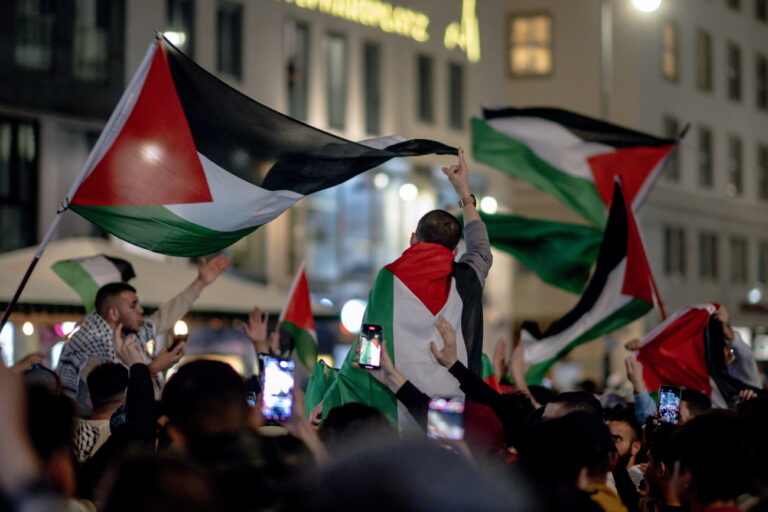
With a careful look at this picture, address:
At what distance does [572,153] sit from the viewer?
1252cm

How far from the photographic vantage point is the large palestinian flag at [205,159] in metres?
8.16

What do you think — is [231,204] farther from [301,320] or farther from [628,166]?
[628,166]

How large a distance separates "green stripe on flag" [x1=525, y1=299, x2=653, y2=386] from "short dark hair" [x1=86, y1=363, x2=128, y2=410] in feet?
15.7

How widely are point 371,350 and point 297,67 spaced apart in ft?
83.9

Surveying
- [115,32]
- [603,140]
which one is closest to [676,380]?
[603,140]

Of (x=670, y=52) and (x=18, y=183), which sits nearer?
(x=18, y=183)

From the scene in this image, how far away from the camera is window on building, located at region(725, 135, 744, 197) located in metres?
47.0

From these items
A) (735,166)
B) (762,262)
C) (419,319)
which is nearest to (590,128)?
(419,319)

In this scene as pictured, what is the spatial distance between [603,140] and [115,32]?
15395 mm

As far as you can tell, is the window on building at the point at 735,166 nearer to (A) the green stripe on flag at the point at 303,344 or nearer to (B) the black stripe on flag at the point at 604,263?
(B) the black stripe on flag at the point at 604,263

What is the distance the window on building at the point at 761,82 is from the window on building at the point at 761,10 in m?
1.59

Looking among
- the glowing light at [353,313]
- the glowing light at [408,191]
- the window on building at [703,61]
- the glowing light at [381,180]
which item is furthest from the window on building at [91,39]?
the window on building at [703,61]

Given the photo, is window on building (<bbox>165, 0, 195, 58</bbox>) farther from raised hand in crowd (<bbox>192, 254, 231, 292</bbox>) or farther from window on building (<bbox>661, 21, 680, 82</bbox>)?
window on building (<bbox>661, 21, 680, 82</bbox>)

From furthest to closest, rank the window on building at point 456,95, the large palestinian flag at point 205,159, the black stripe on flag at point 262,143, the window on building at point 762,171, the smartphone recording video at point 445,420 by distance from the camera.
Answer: the window on building at point 762,171, the window on building at point 456,95, the black stripe on flag at point 262,143, the large palestinian flag at point 205,159, the smartphone recording video at point 445,420
